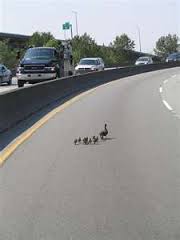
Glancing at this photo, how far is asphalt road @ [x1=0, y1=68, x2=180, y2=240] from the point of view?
643 centimetres

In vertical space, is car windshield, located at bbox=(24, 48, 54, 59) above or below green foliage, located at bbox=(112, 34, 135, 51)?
below

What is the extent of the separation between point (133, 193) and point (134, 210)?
35.6 inches

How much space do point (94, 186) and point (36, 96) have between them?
41.5 ft

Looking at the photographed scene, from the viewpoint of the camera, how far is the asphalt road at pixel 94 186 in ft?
21.1

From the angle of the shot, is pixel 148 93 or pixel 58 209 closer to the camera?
pixel 58 209

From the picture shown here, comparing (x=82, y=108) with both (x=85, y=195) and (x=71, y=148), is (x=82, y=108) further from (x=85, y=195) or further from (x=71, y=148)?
(x=85, y=195)

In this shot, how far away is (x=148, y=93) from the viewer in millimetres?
29172

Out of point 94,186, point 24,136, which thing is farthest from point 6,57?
point 94,186

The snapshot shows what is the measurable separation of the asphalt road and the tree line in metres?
67.6

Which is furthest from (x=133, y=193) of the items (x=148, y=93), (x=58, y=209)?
(x=148, y=93)

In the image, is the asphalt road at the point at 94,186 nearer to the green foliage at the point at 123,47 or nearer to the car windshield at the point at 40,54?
the car windshield at the point at 40,54

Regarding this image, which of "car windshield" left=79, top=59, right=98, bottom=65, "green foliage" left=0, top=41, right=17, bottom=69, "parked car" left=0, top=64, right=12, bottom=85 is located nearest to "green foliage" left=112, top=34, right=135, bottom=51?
"green foliage" left=0, top=41, right=17, bottom=69

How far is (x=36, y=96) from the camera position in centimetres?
2095

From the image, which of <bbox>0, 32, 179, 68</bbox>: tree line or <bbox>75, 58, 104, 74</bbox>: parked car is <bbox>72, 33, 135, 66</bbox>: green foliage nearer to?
<bbox>0, 32, 179, 68</bbox>: tree line
